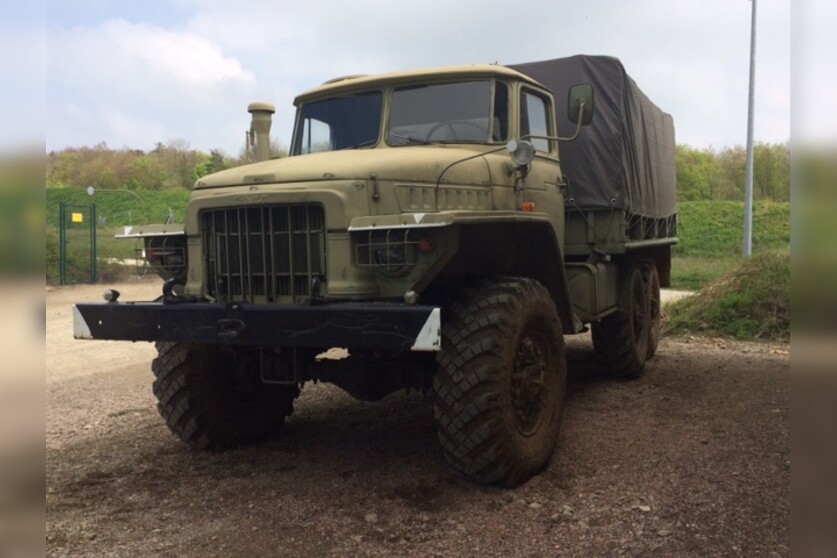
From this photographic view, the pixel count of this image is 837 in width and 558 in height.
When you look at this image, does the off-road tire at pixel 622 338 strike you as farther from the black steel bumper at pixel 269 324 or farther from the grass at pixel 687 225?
the grass at pixel 687 225

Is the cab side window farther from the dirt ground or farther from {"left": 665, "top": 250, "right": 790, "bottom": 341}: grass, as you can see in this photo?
{"left": 665, "top": 250, "right": 790, "bottom": 341}: grass

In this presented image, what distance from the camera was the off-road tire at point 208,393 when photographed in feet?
16.1

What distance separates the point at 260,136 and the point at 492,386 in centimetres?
320

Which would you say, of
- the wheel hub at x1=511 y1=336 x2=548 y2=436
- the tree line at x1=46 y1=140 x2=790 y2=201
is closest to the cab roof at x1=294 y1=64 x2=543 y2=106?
the wheel hub at x1=511 y1=336 x2=548 y2=436

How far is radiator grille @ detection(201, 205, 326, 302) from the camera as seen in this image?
13.5 feet

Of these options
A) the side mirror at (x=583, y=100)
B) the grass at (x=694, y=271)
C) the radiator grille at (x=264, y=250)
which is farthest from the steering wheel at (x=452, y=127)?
the grass at (x=694, y=271)

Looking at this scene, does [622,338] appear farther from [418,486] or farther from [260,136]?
[260,136]

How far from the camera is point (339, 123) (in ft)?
18.1

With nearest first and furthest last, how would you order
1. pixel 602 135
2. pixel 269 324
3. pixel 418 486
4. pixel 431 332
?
1. pixel 431 332
2. pixel 269 324
3. pixel 418 486
4. pixel 602 135

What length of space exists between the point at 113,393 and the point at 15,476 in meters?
6.76

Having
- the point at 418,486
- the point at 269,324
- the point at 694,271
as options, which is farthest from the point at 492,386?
the point at 694,271

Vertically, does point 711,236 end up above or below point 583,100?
below

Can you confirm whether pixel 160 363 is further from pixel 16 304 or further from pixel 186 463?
pixel 16 304

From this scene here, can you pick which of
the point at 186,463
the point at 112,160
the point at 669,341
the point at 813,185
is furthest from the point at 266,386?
the point at 112,160
